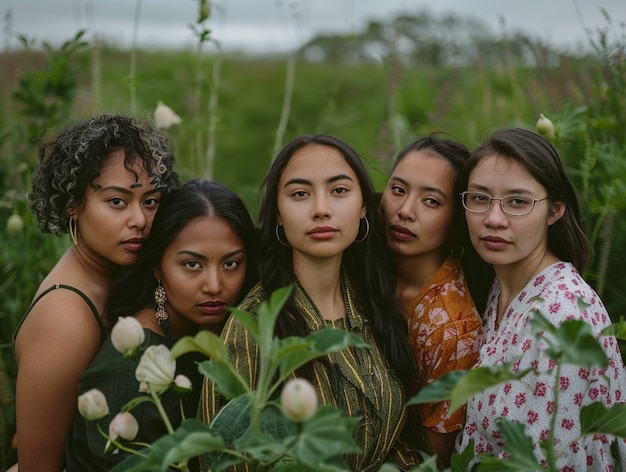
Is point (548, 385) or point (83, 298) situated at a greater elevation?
point (83, 298)

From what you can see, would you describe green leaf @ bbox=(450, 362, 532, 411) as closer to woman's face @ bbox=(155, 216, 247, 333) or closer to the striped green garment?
the striped green garment

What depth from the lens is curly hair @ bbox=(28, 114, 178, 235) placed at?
211cm

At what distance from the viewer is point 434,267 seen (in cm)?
227

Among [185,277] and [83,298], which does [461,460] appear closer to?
[185,277]

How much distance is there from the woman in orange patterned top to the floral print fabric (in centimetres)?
10

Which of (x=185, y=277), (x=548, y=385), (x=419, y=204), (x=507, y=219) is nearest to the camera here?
(x=548, y=385)

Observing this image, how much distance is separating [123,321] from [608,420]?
2.79ft

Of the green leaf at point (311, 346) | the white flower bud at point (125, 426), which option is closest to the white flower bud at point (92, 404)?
the white flower bud at point (125, 426)

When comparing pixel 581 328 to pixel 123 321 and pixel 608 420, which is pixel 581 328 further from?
pixel 123 321

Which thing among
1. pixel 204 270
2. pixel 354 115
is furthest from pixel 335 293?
pixel 354 115

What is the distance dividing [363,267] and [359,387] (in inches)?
15.2

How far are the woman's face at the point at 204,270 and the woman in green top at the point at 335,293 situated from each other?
0.10 meters

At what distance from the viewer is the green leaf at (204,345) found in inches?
46.1

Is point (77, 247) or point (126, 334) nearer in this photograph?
point (126, 334)
